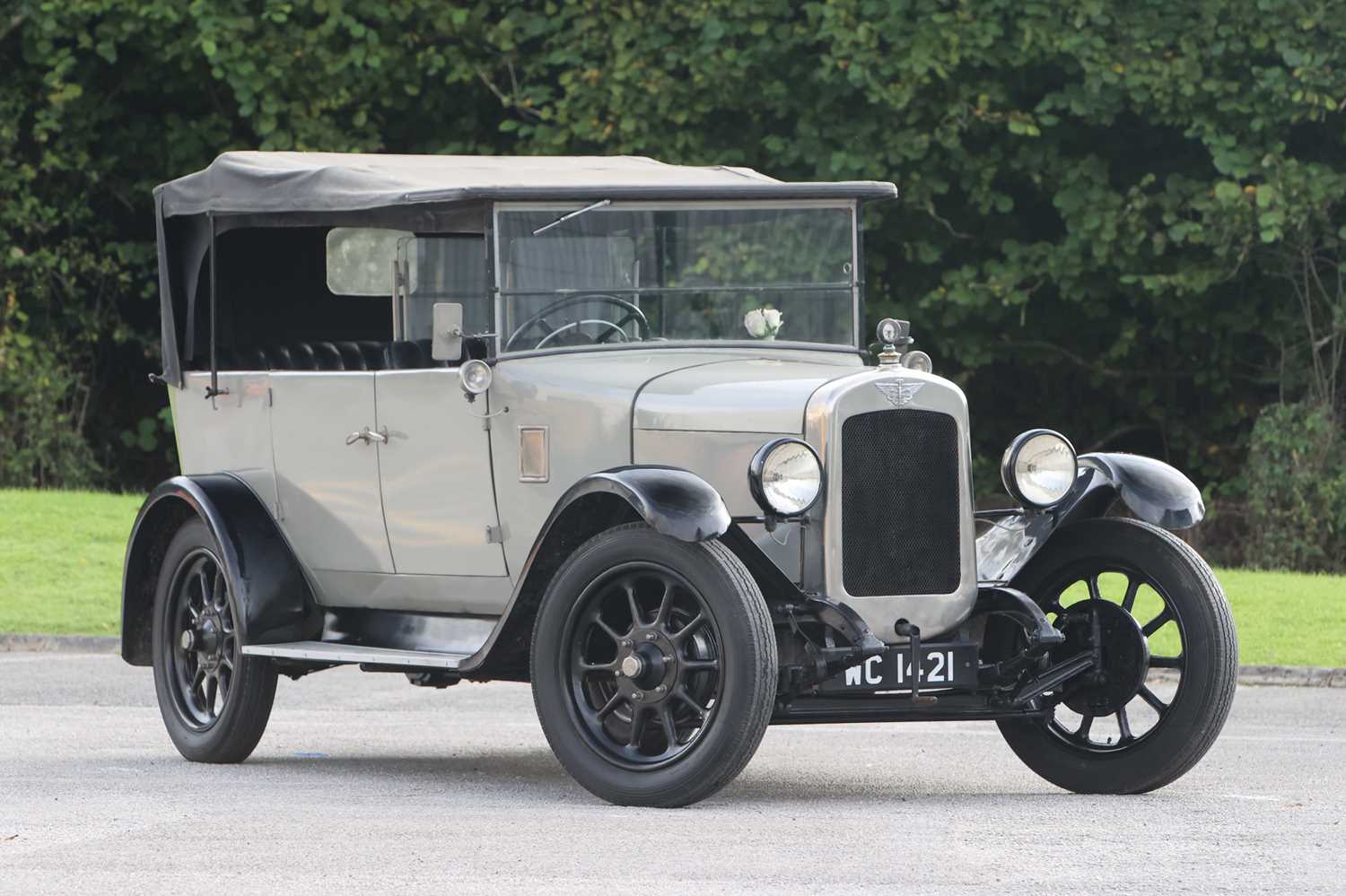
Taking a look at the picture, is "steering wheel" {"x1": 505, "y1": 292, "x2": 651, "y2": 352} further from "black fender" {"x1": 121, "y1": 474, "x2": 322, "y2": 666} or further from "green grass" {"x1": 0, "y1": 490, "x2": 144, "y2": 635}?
"green grass" {"x1": 0, "y1": 490, "x2": 144, "y2": 635}

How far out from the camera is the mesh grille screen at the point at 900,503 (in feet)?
26.8

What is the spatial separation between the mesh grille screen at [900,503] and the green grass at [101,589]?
237 inches

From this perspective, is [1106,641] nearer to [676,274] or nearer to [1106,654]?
[1106,654]

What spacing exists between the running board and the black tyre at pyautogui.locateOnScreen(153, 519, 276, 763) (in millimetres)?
244

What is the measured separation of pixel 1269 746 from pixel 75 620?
27.6 feet

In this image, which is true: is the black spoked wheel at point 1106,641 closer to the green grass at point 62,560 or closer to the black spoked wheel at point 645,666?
the black spoked wheel at point 645,666

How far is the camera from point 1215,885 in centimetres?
640

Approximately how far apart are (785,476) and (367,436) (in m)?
2.06

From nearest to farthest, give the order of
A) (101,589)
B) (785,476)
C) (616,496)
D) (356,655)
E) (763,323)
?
(785,476), (616,496), (356,655), (763,323), (101,589)

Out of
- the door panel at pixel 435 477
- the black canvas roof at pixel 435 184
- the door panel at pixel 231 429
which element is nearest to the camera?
the door panel at pixel 435 477

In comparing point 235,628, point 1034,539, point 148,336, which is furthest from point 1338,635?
point 148,336

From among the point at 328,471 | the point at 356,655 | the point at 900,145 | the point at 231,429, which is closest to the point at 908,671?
the point at 356,655

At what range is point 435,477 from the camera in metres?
9.11

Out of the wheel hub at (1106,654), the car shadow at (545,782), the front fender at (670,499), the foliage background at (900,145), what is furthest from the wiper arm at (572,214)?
the foliage background at (900,145)
